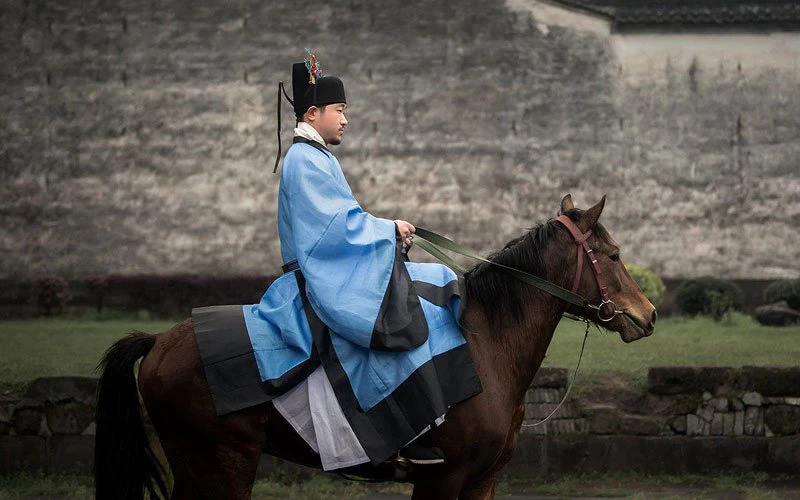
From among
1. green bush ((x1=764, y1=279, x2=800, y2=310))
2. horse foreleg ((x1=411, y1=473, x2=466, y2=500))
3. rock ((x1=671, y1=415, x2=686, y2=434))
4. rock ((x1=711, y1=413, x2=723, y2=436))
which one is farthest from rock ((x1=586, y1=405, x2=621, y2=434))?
green bush ((x1=764, y1=279, x2=800, y2=310))

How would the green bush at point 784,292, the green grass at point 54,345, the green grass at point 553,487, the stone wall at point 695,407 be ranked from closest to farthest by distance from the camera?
the green grass at point 553,487
the stone wall at point 695,407
the green grass at point 54,345
the green bush at point 784,292

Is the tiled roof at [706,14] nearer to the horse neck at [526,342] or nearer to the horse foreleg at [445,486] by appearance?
the horse neck at [526,342]

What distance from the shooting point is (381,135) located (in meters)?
18.7

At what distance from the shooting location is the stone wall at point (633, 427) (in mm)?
8180

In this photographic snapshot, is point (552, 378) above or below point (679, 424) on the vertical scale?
above

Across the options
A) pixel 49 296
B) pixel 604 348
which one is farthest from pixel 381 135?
pixel 604 348

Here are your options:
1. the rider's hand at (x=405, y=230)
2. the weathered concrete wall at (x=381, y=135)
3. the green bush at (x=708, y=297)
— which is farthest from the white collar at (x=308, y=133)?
the weathered concrete wall at (x=381, y=135)

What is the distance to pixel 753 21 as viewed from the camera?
1834 cm

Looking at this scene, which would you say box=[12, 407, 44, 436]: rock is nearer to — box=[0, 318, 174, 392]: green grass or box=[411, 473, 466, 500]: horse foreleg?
box=[0, 318, 174, 392]: green grass

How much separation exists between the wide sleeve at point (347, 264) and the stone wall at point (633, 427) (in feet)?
11.2

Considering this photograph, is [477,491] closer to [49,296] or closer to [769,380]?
[769,380]

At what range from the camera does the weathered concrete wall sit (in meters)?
18.5

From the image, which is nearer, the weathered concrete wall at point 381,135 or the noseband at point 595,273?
the noseband at point 595,273

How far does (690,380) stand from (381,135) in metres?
11.0
